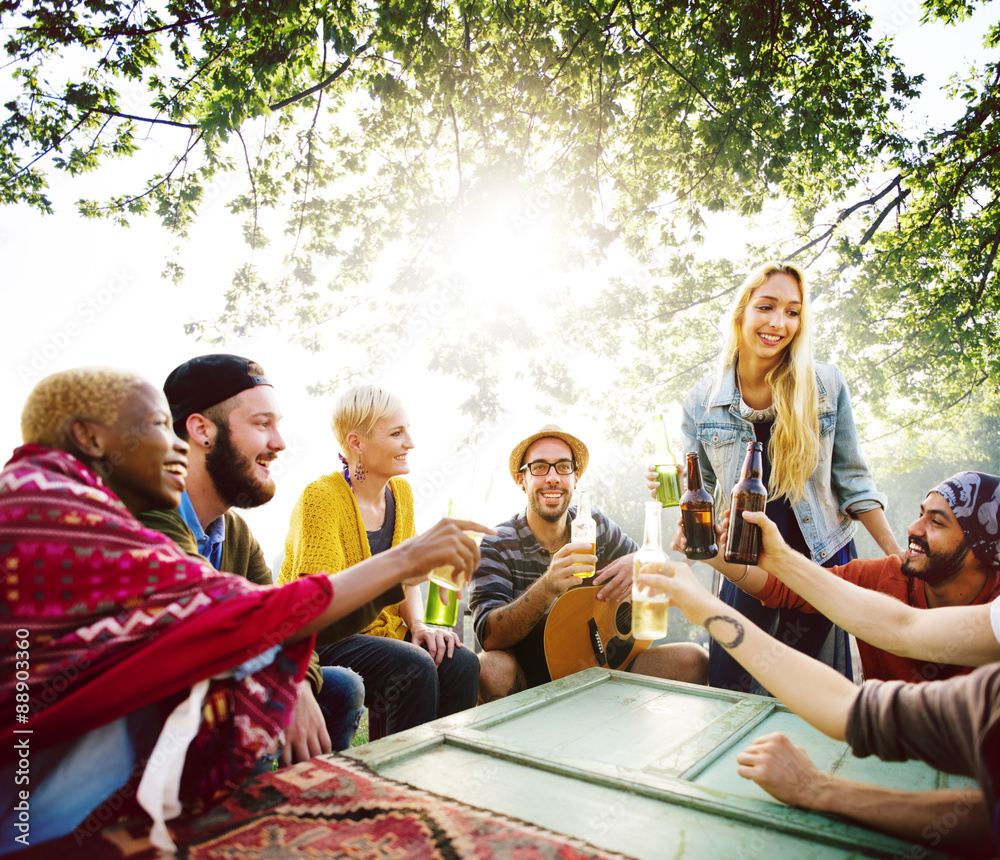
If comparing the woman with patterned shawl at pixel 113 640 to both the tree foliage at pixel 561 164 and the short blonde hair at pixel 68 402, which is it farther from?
the tree foliage at pixel 561 164

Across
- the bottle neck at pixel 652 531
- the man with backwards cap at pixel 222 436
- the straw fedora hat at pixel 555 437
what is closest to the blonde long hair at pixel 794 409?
the bottle neck at pixel 652 531

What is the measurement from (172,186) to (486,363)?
5185mm

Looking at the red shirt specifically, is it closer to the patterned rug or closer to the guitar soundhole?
the guitar soundhole

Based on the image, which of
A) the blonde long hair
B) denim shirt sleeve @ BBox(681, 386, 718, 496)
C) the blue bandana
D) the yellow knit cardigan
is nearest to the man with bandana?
the blue bandana

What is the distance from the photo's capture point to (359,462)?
3809 mm

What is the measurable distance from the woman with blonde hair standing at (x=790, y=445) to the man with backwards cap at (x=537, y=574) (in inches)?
19.8

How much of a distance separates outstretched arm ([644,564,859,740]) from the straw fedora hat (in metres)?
2.26

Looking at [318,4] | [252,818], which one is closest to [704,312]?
[318,4]

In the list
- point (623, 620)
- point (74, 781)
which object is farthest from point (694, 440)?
point (74, 781)

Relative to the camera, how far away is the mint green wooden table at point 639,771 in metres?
1.44

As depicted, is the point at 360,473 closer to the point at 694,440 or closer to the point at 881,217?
the point at 694,440

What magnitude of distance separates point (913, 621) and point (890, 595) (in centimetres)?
94

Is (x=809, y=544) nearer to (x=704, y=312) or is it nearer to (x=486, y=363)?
(x=486, y=363)

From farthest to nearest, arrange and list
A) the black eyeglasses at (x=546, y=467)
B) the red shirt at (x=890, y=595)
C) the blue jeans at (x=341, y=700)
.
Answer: the black eyeglasses at (x=546, y=467) → the blue jeans at (x=341, y=700) → the red shirt at (x=890, y=595)
